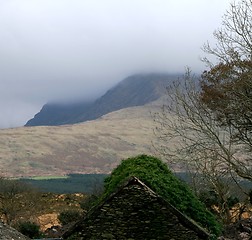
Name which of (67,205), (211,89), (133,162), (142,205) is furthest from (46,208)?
(142,205)

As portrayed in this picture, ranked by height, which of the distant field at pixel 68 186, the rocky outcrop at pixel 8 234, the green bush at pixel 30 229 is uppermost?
the rocky outcrop at pixel 8 234

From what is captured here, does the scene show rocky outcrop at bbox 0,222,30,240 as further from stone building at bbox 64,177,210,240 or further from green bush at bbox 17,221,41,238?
green bush at bbox 17,221,41,238

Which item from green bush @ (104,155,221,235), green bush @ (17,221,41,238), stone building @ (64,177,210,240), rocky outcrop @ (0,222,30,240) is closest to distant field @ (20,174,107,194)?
green bush @ (17,221,41,238)

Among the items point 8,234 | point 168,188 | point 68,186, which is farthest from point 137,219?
point 68,186

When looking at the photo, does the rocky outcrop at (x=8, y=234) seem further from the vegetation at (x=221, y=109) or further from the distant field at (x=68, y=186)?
the distant field at (x=68, y=186)

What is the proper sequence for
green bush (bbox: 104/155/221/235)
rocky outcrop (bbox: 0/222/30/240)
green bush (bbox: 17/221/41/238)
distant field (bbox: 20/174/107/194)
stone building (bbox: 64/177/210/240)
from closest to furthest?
stone building (bbox: 64/177/210/240), green bush (bbox: 104/155/221/235), rocky outcrop (bbox: 0/222/30/240), green bush (bbox: 17/221/41/238), distant field (bbox: 20/174/107/194)

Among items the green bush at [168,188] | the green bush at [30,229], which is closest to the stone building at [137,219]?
the green bush at [168,188]

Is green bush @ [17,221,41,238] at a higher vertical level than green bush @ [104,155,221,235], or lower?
lower

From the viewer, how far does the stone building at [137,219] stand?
15.3 metres

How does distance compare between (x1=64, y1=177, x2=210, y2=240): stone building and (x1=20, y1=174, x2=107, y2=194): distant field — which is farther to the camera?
(x1=20, y1=174, x2=107, y2=194): distant field

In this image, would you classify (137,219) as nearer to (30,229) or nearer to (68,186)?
(30,229)

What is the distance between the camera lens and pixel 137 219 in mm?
15438

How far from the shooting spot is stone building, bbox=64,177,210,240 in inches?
601

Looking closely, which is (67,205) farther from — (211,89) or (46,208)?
(211,89)
